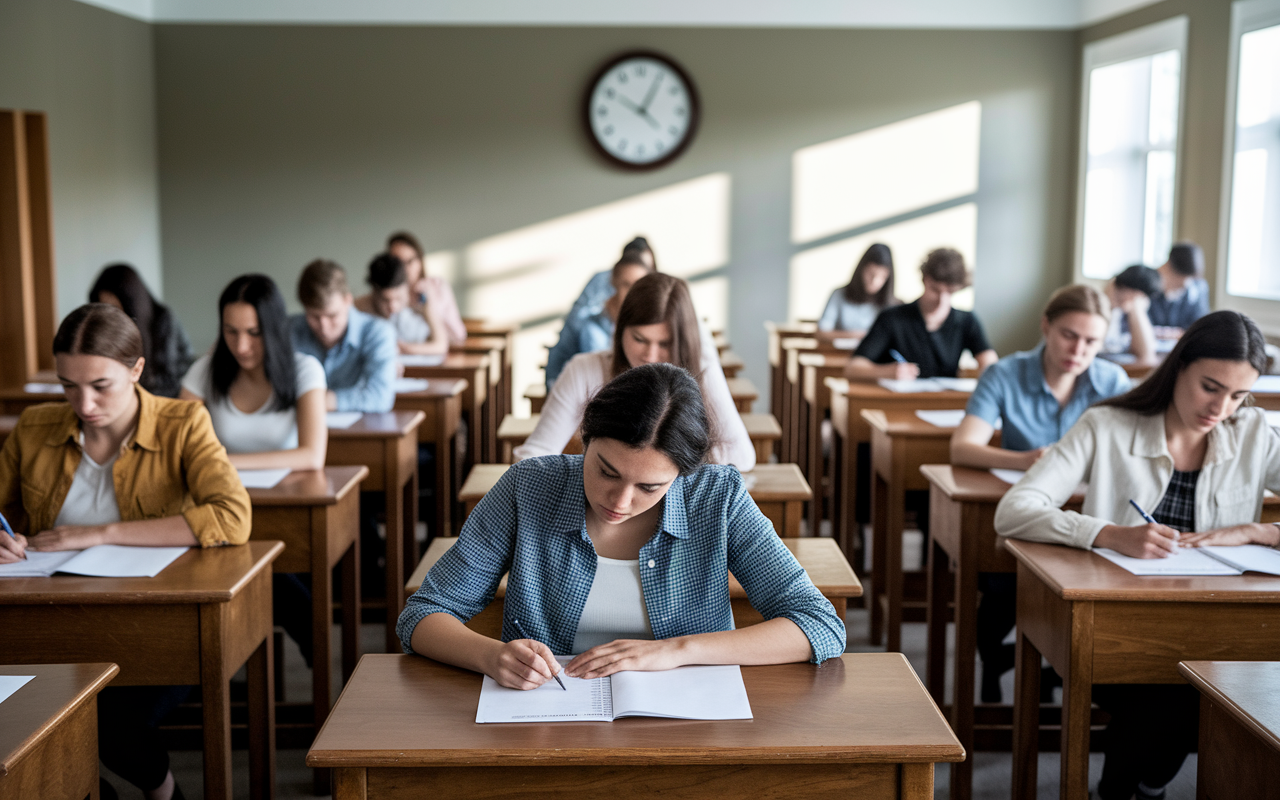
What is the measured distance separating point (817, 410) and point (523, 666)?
3.20m

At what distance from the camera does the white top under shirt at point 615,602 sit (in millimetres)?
1641

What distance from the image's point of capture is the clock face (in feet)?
23.0

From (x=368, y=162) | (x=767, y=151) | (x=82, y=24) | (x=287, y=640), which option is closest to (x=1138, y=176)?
(x=767, y=151)

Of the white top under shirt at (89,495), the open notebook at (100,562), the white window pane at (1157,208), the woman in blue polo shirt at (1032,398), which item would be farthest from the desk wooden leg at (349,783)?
the white window pane at (1157,208)

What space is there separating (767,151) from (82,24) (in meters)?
3.96

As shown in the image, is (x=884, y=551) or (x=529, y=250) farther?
(x=529, y=250)

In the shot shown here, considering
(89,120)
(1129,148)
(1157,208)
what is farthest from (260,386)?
(1129,148)

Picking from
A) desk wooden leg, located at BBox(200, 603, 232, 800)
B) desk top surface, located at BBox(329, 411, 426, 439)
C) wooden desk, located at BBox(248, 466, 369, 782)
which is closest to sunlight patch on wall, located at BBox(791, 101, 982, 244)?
desk top surface, located at BBox(329, 411, 426, 439)

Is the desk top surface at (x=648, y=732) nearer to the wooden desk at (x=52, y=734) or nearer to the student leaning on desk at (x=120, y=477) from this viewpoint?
the wooden desk at (x=52, y=734)

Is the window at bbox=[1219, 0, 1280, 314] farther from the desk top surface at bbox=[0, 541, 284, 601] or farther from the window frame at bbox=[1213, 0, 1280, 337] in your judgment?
the desk top surface at bbox=[0, 541, 284, 601]

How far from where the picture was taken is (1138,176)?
662cm

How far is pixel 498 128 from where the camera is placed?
709 cm

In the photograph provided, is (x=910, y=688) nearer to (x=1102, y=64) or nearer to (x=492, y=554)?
(x=492, y=554)

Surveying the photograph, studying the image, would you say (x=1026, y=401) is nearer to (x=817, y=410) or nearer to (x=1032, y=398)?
(x=1032, y=398)
